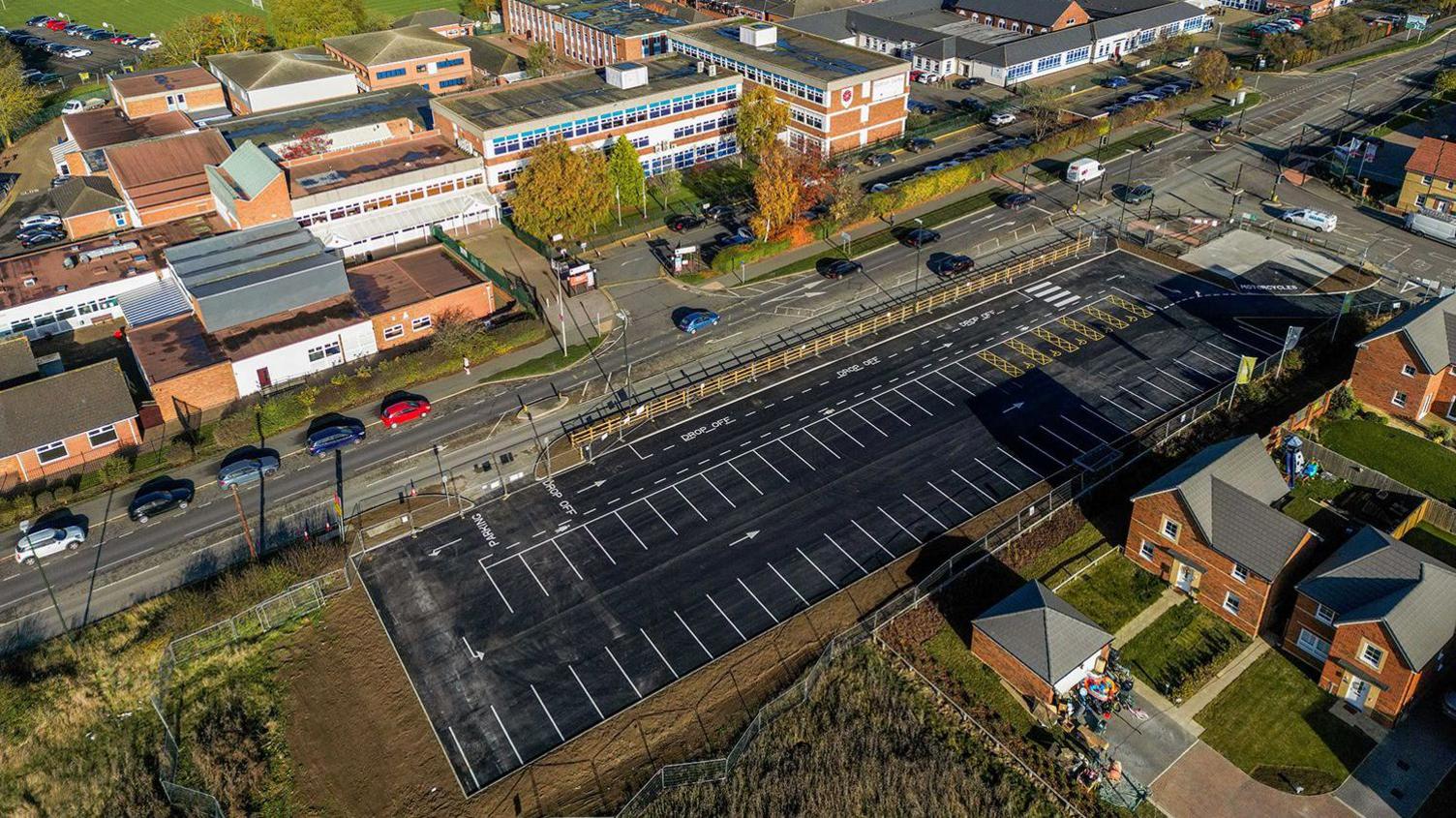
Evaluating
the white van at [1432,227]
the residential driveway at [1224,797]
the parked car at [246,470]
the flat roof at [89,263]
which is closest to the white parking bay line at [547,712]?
the parked car at [246,470]

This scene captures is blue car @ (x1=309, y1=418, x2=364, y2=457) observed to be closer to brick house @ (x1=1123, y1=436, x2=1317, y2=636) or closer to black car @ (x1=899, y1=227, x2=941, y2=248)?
brick house @ (x1=1123, y1=436, x2=1317, y2=636)

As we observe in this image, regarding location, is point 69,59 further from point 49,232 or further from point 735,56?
point 735,56

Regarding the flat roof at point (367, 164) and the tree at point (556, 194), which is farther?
the flat roof at point (367, 164)

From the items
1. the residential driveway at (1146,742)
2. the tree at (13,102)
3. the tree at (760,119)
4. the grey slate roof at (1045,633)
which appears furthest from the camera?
the tree at (13,102)

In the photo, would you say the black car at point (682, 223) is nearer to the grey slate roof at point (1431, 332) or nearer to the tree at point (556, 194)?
the tree at point (556, 194)

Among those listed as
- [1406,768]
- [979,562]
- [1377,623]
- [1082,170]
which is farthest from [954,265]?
[1406,768]

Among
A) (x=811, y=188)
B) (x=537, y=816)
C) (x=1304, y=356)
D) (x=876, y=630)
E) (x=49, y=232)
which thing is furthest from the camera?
(x=49, y=232)

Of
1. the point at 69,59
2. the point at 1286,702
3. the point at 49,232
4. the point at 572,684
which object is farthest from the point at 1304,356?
the point at 69,59

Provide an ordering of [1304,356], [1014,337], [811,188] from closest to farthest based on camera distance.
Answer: [1304,356]
[1014,337]
[811,188]

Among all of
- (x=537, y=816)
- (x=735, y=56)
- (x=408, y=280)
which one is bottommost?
(x=537, y=816)
